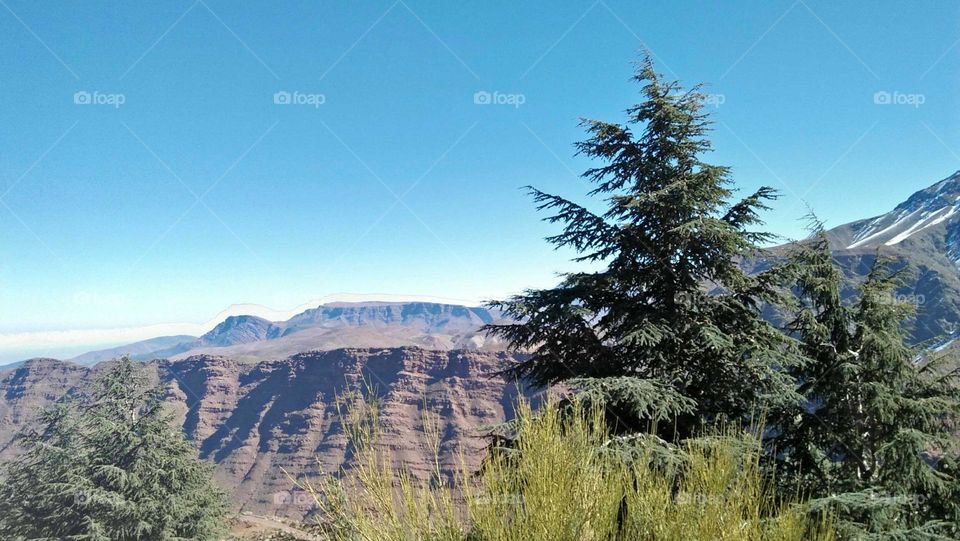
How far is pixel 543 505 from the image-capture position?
9.23 feet

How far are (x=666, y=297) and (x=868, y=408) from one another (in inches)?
159

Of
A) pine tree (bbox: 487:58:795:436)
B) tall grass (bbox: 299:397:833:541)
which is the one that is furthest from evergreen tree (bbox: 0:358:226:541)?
tall grass (bbox: 299:397:833:541)

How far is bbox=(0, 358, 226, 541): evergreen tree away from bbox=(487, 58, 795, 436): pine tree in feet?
67.5

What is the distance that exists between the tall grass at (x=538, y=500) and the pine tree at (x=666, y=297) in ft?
14.6

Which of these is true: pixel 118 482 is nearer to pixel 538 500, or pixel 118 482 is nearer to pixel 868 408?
pixel 538 500

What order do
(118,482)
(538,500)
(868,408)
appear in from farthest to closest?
(118,482) → (868,408) → (538,500)

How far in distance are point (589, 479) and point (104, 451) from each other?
26.9 m

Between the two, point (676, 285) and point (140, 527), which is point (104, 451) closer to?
point (140, 527)

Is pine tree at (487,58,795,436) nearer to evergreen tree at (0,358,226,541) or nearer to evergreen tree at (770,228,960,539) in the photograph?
evergreen tree at (770,228,960,539)

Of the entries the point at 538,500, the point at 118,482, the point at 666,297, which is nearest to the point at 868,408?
the point at 666,297

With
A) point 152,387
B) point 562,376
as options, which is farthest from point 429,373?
point 562,376

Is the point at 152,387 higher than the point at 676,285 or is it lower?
lower

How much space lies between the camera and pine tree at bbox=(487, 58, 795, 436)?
26.6ft

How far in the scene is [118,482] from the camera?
2014 centimetres
